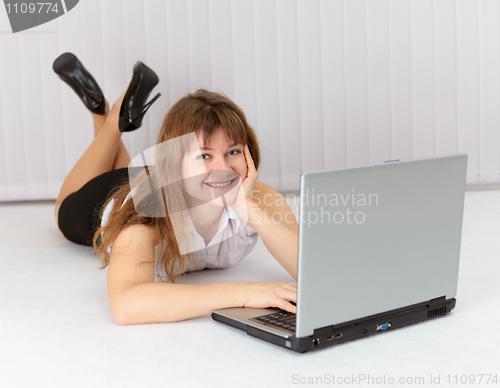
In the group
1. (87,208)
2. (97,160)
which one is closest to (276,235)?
(87,208)

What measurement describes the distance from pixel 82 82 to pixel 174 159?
1.18 m

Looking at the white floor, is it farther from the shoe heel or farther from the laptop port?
the shoe heel

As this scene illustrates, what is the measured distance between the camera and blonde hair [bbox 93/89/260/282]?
125 cm

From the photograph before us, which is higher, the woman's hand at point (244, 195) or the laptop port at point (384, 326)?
the woman's hand at point (244, 195)

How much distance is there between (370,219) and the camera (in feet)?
2.88

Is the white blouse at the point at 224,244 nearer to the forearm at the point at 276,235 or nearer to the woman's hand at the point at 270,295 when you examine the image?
the forearm at the point at 276,235

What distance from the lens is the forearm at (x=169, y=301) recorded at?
1071 millimetres

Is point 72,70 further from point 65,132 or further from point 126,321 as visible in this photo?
point 126,321

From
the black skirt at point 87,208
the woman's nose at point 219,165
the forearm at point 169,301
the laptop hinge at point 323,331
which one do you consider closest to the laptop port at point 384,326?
the laptop hinge at point 323,331

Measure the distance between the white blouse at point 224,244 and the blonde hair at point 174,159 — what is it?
73 millimetres

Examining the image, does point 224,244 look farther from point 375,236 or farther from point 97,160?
point 97,160

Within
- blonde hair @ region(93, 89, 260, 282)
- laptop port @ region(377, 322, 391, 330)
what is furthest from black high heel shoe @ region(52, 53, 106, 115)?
laptop port @ region(377, 322, 391, 330)

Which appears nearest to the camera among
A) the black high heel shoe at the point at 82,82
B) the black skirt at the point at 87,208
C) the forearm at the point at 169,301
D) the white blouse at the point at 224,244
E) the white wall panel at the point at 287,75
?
the forearm at the point at 169,301

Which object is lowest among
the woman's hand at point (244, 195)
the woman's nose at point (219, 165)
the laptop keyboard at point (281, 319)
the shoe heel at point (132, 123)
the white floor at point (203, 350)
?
the white floor at point (203, 350)
